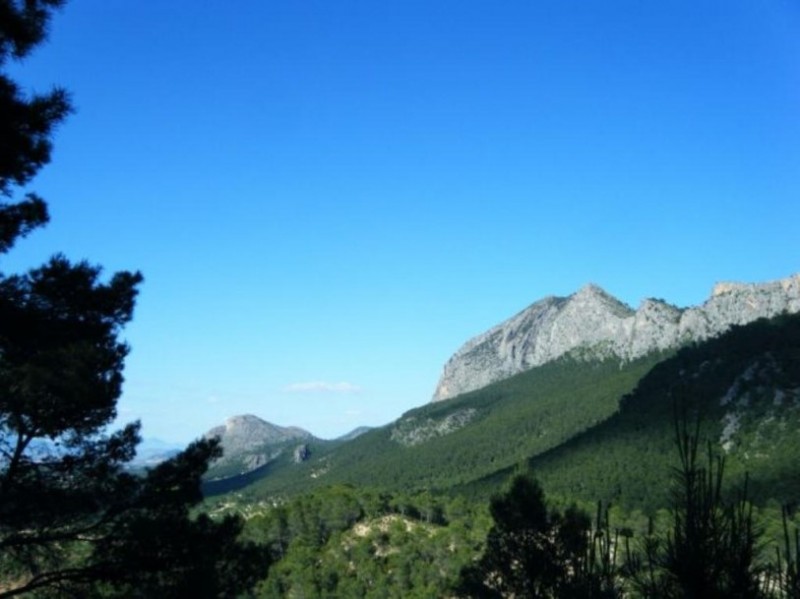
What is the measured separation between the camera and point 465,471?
6191 inches

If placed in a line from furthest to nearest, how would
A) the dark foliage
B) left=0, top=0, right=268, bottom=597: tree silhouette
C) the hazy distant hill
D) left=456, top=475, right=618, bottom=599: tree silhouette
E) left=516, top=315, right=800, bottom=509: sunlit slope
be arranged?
the hazy distant hill, left=516, top=315, right=800, bottom=509: sunlit slope, left=456, top=475, right=618, bottom=599: tree silhouette, left=0, top=0, right=268, bottom=597: tree silhouette, the dark foliage

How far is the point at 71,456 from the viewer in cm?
1077

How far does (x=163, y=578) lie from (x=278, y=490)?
18973 centimetres

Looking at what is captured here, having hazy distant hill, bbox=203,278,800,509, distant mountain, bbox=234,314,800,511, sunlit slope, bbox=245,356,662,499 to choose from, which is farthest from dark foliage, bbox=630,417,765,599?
sunlit slope, bbox=245,356,662,499

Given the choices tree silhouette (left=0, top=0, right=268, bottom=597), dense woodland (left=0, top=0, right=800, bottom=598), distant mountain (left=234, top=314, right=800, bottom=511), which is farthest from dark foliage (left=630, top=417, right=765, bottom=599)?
distant mountain (left=234, top=314, right=800, bottom=511)

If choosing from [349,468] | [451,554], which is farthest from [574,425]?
[451,554]

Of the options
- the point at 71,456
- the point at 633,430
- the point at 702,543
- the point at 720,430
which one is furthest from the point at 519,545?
the point at 633,430

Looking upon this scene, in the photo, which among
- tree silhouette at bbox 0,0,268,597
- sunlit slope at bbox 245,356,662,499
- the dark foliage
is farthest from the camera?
sunlit slope at bbox 245,356,662,499

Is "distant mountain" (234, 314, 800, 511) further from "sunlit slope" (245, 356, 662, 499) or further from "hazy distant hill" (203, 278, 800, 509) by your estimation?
"sunlit slope" (245, 356, 662, 499)

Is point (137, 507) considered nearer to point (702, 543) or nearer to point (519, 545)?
point (702, 543)

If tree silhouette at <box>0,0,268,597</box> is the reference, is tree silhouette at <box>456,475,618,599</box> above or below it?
below

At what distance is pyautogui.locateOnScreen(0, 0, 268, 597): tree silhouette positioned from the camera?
8703 millimetres

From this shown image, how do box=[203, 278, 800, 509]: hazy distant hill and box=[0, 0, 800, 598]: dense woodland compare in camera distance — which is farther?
box=[203, 278, 800, 509]: hazy distant hill

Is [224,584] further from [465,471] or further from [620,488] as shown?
[465,471]
